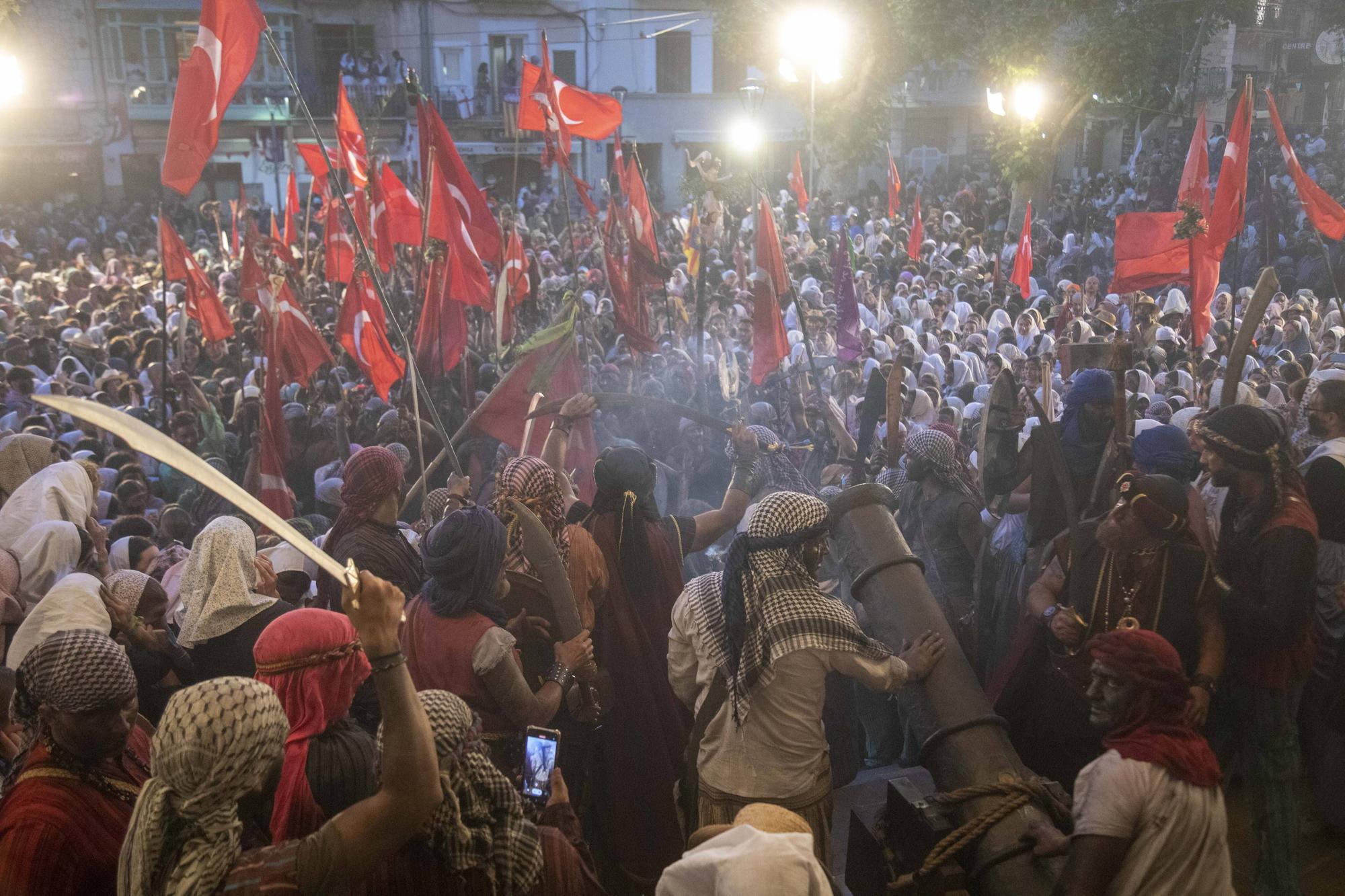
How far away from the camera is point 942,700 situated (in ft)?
10.4

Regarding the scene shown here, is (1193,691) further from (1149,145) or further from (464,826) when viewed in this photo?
(1149,145)

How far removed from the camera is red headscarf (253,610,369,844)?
2.45 meters

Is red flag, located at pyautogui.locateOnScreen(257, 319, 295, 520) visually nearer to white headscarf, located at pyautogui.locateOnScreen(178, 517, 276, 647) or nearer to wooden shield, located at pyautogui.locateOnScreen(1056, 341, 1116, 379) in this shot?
white headscarf, located at pyautogui.locateOnScreen(178, 517, 276, 647)

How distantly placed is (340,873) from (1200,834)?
186cm

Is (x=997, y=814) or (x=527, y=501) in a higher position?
(x=527, y=501)

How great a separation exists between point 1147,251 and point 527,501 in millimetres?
5832

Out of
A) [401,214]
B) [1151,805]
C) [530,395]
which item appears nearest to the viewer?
[1151,805]

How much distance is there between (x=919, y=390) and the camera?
7887 mm

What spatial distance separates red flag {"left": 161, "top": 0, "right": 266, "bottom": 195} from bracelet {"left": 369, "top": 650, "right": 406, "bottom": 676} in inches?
166

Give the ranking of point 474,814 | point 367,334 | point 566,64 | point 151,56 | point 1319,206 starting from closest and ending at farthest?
point 474,814 → point 367,334 → point 1319,206 → point 151,56 → point 566,64

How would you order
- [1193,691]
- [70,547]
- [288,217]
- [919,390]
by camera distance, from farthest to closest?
1. [288,217]
2. [919,390]
3. [70,547]
4. [1193,691]

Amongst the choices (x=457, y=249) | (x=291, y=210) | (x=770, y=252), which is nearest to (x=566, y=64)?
(x=291, y=210)

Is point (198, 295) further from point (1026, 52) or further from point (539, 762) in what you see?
point (1026, 52)

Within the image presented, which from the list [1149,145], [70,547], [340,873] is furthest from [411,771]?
[1149,145]
